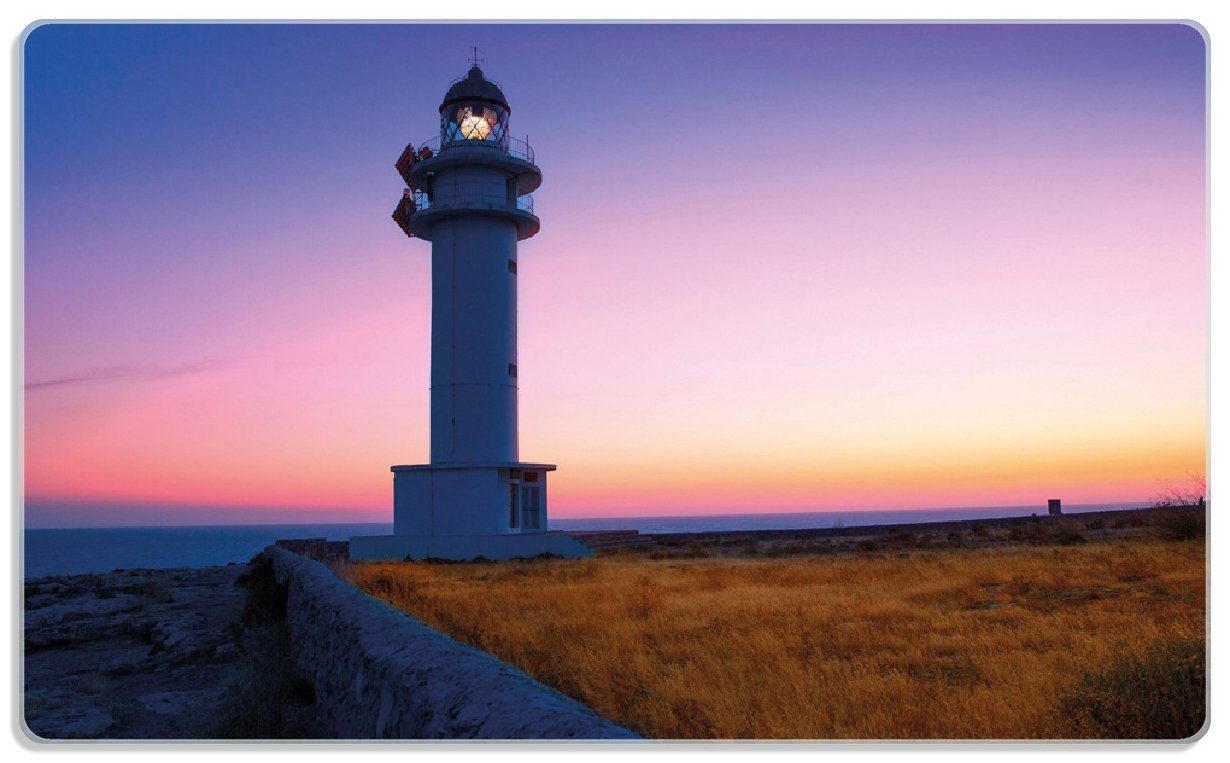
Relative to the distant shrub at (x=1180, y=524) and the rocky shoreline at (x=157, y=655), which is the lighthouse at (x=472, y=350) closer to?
the rocky shoreline at (x=157, y=655)

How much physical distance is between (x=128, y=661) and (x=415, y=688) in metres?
8.13

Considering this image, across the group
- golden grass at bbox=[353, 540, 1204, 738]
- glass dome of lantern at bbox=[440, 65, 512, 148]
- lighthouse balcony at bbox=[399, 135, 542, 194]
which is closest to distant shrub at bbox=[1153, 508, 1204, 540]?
golden grass at bbox=[353, 540, 1204, 738]

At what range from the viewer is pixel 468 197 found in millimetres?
27344

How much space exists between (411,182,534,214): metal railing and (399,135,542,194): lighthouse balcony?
574 mm

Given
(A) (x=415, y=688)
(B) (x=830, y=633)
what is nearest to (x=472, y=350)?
(B) (x=830, y=633)

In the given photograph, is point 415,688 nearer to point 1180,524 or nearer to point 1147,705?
point 1147,705

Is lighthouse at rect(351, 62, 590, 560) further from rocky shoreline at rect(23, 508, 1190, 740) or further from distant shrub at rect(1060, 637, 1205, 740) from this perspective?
distant shrub at rect(1060, 637, 1205, 740)

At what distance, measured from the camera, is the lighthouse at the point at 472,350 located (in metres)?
26.1

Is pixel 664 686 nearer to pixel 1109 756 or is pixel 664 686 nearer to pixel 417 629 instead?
pixel 417 629

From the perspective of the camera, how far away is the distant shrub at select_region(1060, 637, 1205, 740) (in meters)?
6.50
